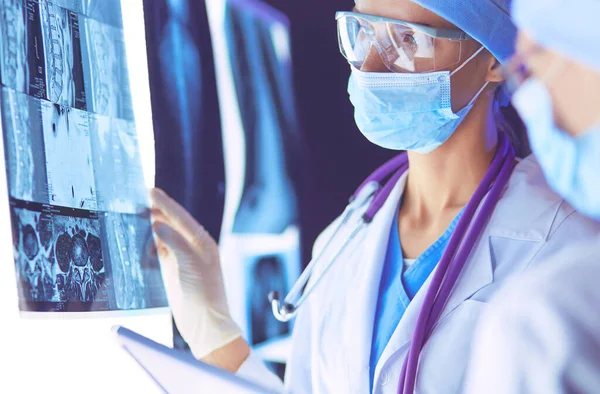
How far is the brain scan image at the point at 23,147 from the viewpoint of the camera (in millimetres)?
892

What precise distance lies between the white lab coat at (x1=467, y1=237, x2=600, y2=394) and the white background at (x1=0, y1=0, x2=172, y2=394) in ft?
2.24

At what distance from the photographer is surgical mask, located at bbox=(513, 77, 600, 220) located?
1.91ft

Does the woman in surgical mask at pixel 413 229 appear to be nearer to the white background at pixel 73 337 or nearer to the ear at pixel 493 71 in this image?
the ear at pixel 493 71

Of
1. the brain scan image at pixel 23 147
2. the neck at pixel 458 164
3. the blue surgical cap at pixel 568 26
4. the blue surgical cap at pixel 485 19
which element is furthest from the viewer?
the neck at pixel 458 164

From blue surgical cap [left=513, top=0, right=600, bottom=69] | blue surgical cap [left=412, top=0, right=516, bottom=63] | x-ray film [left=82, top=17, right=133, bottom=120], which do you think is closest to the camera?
blue surgical cap [left=513, top=0, right=600, bottom=69]

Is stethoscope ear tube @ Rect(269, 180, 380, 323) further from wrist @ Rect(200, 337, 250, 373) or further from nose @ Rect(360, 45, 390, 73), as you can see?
A: nose @ Rect(360, 45, 390, 73)

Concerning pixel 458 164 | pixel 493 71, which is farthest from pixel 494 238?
pixel 493 71

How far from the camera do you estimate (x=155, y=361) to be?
105 cm

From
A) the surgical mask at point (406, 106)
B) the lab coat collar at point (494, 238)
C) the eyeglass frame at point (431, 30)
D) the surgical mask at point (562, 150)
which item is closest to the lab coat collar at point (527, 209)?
the lab coat collar at point (494, 238)

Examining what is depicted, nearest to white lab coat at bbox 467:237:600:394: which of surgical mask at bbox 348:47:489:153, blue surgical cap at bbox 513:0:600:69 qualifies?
blue surgical cap at bbox 513:0:600:69

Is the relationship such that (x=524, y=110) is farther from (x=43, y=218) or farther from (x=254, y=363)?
(x=254, y=363)

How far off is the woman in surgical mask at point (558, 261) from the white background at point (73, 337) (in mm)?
678

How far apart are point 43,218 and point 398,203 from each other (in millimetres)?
674

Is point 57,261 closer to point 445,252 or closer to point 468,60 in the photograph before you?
point 445,252
